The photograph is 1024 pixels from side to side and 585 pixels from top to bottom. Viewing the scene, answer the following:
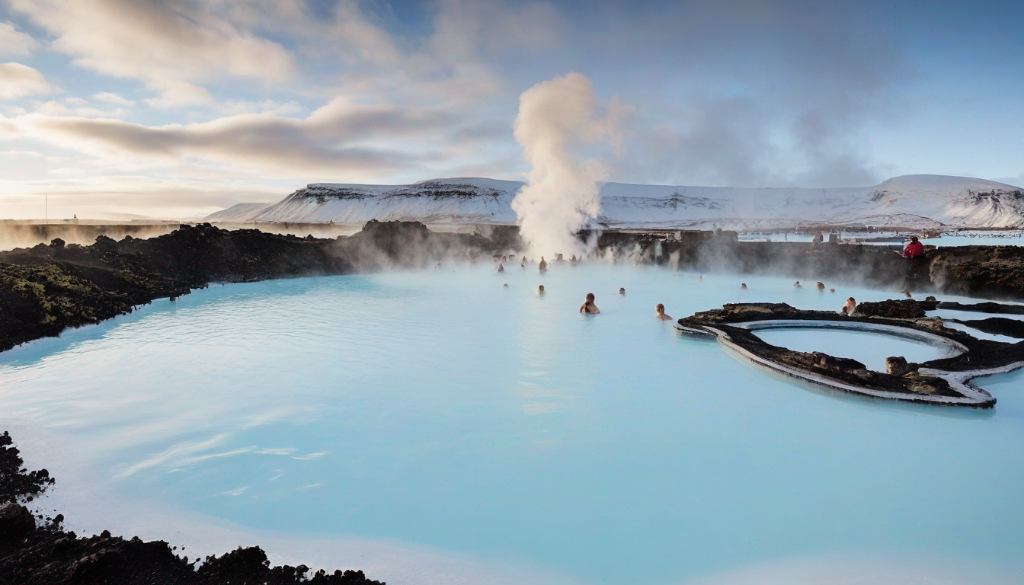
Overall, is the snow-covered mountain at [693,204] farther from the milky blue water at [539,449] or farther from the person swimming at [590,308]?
the milky blue water at [539,449]

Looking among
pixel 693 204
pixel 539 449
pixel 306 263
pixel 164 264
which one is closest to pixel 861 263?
pixel 539 449

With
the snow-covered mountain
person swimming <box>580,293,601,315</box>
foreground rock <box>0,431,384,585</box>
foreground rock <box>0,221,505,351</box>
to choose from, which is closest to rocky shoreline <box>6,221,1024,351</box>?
foreground rock <box>0,221,505,351</box>

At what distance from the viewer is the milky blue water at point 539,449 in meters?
3.46

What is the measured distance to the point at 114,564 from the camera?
104 inches

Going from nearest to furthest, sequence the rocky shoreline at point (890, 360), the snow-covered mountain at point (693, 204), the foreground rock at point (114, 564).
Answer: the foreground rock at point (114, 564) < the rocky shoreline at point (890, 360) < the snow-covered mountain at point (693, 204)

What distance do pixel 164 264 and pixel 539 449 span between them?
697 inches

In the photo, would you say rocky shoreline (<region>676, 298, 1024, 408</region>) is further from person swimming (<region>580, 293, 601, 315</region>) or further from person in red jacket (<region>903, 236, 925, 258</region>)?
person in red jacket (<region>903, 236, 925, 258</region>)

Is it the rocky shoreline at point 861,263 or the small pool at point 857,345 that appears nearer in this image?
the small pool at point 857,345

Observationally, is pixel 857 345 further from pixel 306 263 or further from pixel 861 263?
pixel 306 263

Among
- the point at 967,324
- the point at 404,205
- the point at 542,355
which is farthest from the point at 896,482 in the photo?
the point at 404,205

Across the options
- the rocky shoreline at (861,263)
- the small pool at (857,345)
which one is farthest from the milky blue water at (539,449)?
the rocky shoreline at (861,263)

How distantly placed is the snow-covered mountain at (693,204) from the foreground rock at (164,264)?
5863 centimetres

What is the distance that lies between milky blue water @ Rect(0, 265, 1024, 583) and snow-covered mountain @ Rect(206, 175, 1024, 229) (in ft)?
252

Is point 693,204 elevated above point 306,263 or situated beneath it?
elevated above
